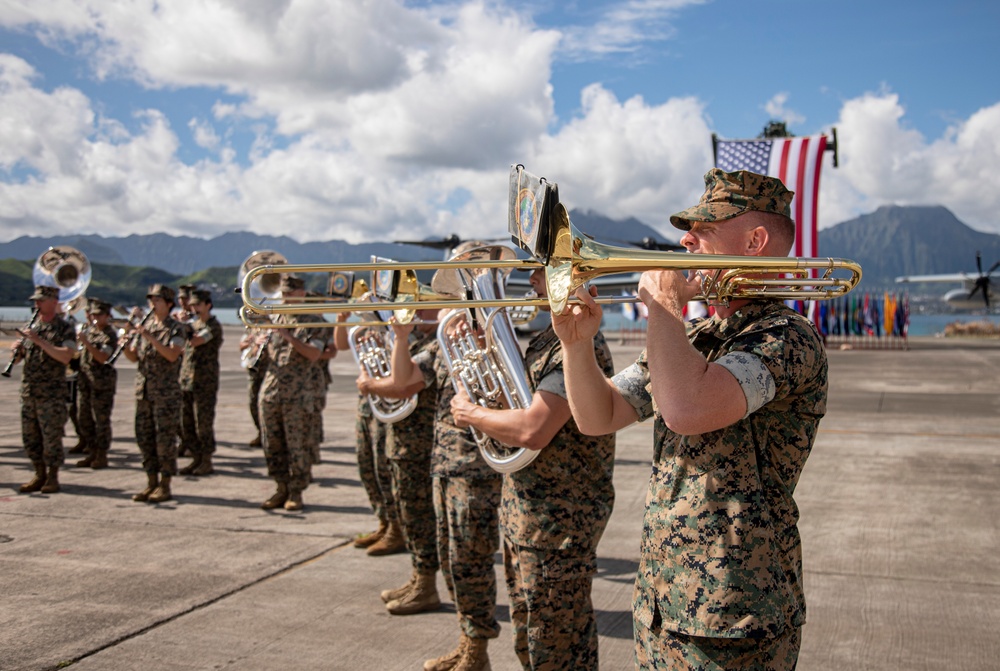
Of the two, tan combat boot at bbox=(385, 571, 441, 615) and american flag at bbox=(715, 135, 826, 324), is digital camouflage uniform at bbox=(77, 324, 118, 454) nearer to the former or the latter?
tan combat boot at bbox=(385, 571, 441, 615)

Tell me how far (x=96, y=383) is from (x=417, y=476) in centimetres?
638

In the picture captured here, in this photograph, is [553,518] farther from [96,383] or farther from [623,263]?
[96,383]

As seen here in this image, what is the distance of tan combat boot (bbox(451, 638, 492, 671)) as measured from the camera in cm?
424

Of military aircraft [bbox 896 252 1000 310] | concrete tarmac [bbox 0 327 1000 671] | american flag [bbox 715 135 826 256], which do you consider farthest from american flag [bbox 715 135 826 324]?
military aircraft [bbox 896 252 1000 310]

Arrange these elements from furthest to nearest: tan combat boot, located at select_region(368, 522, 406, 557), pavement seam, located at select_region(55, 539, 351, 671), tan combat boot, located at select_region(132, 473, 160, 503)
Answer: tan combat boot, located at select_region(132, 473, 160, 503), tan combat boot, located at select_region(368, 522, 406, 557), pavement seam, located at select_region(55, 539, 351, 671)

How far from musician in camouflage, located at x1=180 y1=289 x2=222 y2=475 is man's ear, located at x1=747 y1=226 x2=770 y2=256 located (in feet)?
27.3

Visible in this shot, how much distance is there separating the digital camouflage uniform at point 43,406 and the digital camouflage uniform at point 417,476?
14.9 ft

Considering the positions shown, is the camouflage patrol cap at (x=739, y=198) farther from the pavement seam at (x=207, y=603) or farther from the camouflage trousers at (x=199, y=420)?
the camouflage trousers at (x=199, y=420)

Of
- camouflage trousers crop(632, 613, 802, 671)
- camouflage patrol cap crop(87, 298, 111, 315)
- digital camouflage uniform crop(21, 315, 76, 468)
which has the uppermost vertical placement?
camouflage patrol cap crop(87, 298, 111, 315)

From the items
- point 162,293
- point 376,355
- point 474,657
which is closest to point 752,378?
point 474,657

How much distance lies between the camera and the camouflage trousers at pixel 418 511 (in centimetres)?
538

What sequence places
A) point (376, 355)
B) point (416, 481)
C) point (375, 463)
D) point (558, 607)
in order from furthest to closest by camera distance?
1. point (375, 463)
2. point (376, 355)
3. point (416, 481)
4. point (558, 607)

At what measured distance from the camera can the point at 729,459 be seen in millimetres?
2420

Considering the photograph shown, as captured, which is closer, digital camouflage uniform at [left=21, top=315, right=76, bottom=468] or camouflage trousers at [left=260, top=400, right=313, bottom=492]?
camouflage trousers at [left=260, top=400, right=313, bottom=492]
